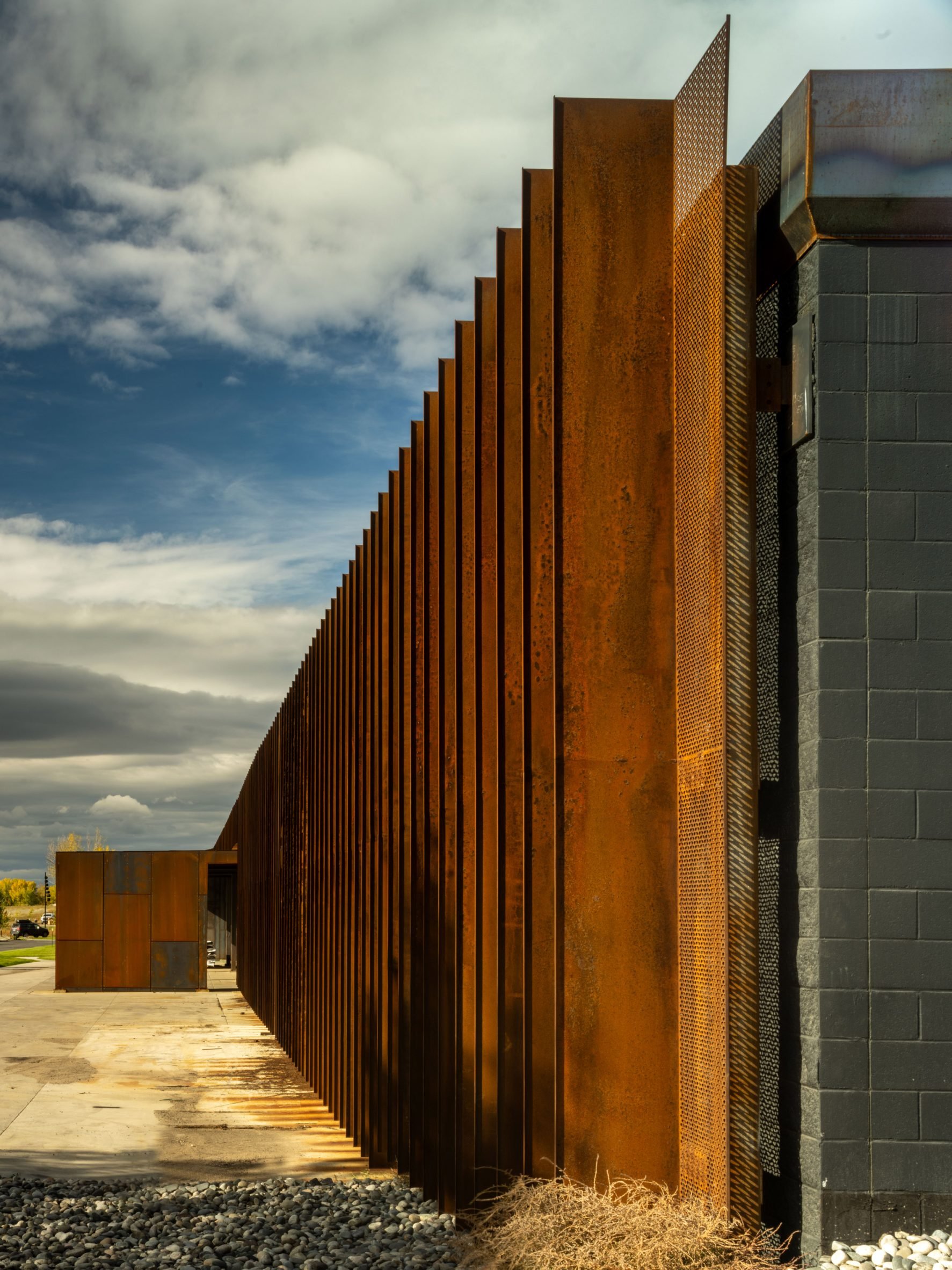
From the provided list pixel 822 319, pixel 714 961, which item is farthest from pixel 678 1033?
pixel 822 319

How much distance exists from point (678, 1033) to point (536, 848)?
41.0 inches

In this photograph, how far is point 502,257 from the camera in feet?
22.4

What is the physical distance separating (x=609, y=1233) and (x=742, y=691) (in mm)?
2313

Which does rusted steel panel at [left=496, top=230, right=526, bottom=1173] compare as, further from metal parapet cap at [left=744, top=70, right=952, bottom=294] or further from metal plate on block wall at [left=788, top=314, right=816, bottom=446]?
metal parapet cap at [left=744, top=70, right=952, bottom=294]

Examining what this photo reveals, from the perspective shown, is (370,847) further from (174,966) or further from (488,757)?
(174,966)

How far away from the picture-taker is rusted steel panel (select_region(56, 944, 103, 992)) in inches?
1073

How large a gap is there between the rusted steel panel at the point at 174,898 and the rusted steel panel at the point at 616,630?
23.0m

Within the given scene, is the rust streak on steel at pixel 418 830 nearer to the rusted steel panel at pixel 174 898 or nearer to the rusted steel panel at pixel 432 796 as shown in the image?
the rusted steel panel at pixel 432 796

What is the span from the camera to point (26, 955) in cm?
5116

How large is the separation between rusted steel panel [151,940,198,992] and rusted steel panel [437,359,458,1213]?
21668 mm

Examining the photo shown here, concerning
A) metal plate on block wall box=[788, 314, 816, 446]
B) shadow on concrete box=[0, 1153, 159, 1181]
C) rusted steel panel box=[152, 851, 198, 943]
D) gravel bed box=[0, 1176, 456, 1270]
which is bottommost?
rusted steel panel box=[152, 851, 198, 943]

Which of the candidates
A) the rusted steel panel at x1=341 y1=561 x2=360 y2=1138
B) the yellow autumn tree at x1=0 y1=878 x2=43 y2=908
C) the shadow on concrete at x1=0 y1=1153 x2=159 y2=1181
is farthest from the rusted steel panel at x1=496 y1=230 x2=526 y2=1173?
the yellow autumn tree at x1=0 y1=878 x2=43 y2=908

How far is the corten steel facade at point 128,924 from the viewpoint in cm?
2738

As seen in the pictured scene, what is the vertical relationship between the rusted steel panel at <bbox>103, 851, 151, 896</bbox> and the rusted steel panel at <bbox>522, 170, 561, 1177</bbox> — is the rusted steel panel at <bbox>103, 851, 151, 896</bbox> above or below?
below
